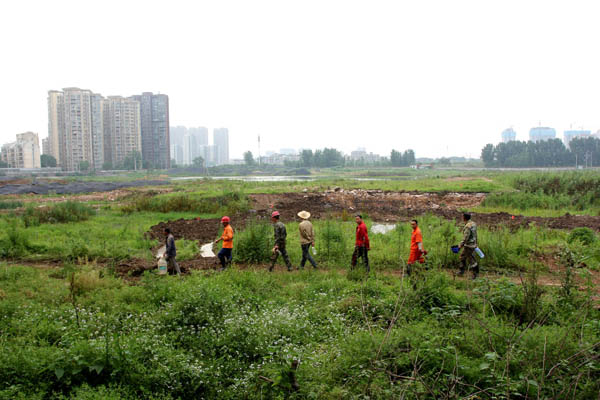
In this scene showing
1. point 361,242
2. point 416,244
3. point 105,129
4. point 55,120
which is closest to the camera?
point 416,244

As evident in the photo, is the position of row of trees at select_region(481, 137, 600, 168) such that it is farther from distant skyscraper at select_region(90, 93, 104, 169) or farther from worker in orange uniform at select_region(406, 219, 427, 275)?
distant skyscraper at select_region(90, 93, 104, 169)

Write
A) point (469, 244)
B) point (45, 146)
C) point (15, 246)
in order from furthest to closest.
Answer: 1. point (45, 146)
2. point (15, 246)
3. point (469, 244)

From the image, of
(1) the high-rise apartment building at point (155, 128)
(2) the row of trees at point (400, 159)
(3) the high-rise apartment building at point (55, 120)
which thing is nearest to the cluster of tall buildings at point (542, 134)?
(2) the row of trees at point (400, 159)

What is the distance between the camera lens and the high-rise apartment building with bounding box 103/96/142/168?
99.4 meters

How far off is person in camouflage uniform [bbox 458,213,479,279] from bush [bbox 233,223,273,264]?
5670 mm

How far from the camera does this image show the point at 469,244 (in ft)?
32.7

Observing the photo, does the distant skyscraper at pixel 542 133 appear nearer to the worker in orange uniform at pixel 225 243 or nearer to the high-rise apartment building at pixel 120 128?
the high-rise apartment building at pixel 120 128

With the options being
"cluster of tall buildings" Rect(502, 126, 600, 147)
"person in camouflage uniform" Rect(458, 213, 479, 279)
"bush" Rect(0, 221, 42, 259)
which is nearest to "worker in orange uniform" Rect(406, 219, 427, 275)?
"person in camouflage uniform" Rect(458, 213, 479, 279)

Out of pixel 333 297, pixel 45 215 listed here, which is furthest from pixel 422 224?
pixel 45 215

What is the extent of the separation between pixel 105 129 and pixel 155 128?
40.2ft

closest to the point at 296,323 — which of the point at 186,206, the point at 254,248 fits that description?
the point at 254,248

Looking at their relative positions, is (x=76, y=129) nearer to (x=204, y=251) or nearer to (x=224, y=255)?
(x=204, y=251)

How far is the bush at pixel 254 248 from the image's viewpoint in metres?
12.5

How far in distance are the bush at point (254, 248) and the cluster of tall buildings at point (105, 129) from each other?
3160 inches
